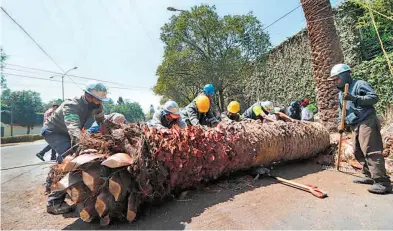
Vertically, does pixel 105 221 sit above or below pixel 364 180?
above

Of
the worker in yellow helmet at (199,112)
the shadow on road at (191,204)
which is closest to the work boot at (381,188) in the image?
the shadow on road at (191,204)

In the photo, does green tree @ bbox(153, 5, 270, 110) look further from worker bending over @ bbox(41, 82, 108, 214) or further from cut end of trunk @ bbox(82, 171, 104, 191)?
cut end of trunk @ bbox(82, 171, 104, 191)

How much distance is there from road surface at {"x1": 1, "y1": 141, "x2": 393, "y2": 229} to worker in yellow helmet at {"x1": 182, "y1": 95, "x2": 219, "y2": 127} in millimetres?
1372

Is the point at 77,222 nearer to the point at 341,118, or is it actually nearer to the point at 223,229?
the point at 223,229

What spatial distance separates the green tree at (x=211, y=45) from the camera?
14609 millimetres

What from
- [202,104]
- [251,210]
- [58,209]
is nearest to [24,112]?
[202,104]

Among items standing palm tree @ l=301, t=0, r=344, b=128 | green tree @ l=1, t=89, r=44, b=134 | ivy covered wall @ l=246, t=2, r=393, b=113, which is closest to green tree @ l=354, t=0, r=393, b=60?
ivy covered wall @ l=246, t=2, r=393, b=113

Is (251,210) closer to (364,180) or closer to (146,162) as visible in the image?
(146,162)

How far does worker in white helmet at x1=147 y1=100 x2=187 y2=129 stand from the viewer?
401 cm

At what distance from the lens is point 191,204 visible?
9.18ft

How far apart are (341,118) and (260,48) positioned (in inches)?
489

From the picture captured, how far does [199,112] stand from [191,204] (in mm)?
2189

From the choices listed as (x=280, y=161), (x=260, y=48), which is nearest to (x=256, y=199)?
(x=280, y=161)

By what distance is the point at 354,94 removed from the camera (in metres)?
3.53
